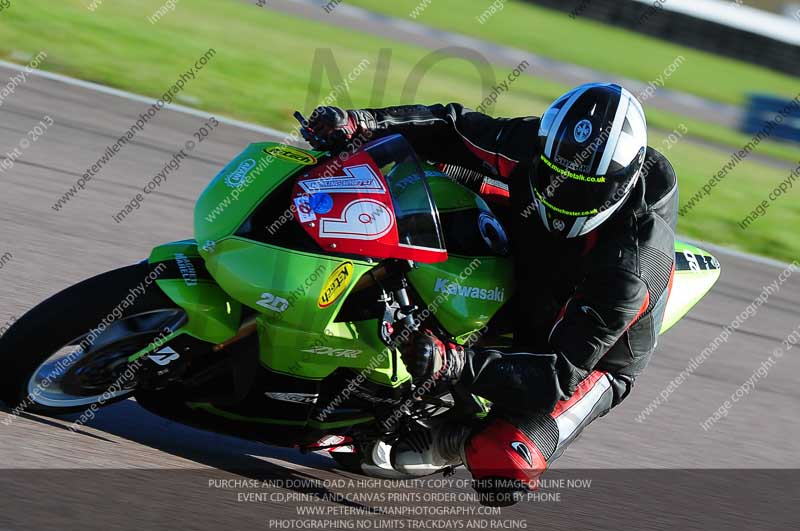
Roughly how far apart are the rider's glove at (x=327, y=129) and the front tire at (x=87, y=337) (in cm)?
74

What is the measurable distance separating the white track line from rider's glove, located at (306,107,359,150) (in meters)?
5.53

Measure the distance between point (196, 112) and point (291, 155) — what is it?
19.4 ft

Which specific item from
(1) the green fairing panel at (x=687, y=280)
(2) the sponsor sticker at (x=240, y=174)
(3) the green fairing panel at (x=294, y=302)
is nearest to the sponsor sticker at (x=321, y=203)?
(3) the green fairing panel at (x=294, y=302)

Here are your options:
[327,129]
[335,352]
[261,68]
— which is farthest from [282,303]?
[261,68]

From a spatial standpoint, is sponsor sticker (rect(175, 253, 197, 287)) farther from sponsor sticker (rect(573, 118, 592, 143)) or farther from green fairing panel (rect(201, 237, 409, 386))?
sponsor sticker (rect(573, 118, 592, 143))

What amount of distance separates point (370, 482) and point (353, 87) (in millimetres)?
8599

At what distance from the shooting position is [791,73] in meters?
22.8

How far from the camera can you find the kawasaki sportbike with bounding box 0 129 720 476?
3.29 meters

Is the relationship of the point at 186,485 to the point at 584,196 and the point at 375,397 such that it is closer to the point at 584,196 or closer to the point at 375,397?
the point at 375,397

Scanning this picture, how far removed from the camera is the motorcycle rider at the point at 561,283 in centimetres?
347

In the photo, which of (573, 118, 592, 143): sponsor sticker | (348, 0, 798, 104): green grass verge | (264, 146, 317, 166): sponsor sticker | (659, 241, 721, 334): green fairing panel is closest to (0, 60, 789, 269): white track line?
Answer: (659, 241, 721, 334): green fairing panel

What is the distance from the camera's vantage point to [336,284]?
329cm

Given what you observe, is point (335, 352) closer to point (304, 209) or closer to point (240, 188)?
point (304, 209)

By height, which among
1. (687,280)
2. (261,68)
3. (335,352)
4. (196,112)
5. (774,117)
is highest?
(335,352)
